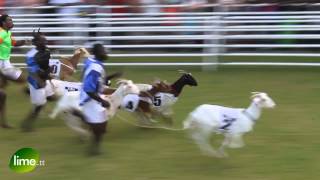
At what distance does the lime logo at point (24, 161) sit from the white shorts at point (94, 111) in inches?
30.7

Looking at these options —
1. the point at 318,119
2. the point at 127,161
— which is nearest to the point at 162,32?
the point at 318,119

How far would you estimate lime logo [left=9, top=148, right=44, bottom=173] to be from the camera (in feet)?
22.4

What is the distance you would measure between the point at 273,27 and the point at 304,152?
17.5 feet

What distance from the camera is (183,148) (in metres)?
7.50

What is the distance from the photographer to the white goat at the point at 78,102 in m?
7.54

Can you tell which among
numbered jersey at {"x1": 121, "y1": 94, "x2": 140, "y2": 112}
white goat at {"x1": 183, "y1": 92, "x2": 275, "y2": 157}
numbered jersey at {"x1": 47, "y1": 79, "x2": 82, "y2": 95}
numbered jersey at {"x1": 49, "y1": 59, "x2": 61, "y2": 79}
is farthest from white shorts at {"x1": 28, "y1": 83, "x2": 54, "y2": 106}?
white goat at {"x1": 183, "y1": 92, "x2": 275, "y2": 157}

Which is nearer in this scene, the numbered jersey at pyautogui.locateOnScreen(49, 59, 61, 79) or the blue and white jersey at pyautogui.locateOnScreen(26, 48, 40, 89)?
the blue and white jersey at pyautogui.locateOnScreen(26, 48, 40, 89)

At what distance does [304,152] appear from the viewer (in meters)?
7.20

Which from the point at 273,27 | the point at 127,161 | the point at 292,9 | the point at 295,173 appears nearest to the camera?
the point at 295,173

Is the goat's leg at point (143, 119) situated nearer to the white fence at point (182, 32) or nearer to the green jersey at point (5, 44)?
the green jersey at point (5, 44)

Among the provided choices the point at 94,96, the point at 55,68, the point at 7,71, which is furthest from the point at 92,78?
the point at 7,71

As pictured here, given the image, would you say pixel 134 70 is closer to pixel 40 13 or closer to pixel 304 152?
pixel 40 13

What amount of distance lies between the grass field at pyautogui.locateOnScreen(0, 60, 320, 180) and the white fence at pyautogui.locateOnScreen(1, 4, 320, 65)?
196cm

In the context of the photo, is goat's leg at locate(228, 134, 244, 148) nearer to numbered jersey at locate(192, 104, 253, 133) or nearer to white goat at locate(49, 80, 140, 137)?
numbered jersey at locate(192, 104, 253, 133)
